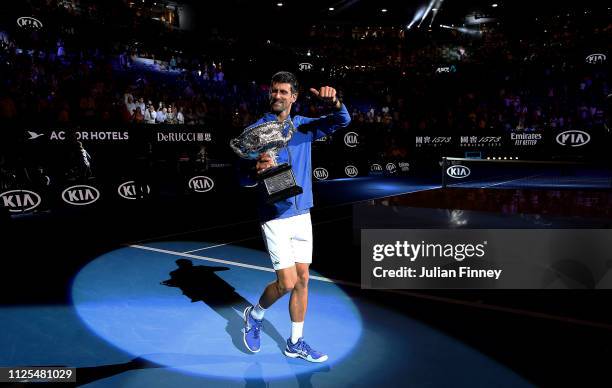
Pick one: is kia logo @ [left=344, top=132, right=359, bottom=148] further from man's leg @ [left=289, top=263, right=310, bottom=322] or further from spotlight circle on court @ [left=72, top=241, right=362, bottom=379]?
man's leg @ [left=289, top=263, right=310, bottom=322]

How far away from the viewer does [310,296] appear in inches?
206

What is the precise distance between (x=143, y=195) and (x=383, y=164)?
11.4 meters

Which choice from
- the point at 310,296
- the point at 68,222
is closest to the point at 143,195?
the point at 68,222

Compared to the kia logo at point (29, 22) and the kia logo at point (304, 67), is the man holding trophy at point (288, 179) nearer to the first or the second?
the kia logo at point (29, 22)

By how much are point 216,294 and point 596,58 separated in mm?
25948

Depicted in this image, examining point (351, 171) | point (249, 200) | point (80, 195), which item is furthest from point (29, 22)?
point (351, 171)

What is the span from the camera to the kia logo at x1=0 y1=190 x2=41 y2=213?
31.6ft

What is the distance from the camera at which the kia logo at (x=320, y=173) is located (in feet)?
59.3

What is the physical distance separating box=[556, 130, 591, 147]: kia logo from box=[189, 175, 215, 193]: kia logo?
13751 millimetres

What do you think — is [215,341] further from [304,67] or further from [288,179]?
[304,67]

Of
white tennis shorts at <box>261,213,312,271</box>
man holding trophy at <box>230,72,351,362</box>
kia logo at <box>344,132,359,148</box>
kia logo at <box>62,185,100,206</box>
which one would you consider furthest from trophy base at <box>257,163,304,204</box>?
A: kia logo at <box>344,132,359,148</box>

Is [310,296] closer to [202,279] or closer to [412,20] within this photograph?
[202,279]

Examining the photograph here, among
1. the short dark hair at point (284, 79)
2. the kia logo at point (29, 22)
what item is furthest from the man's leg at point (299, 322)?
the kia logo at point (29, 22)

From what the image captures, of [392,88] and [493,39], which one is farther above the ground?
[493,39]
